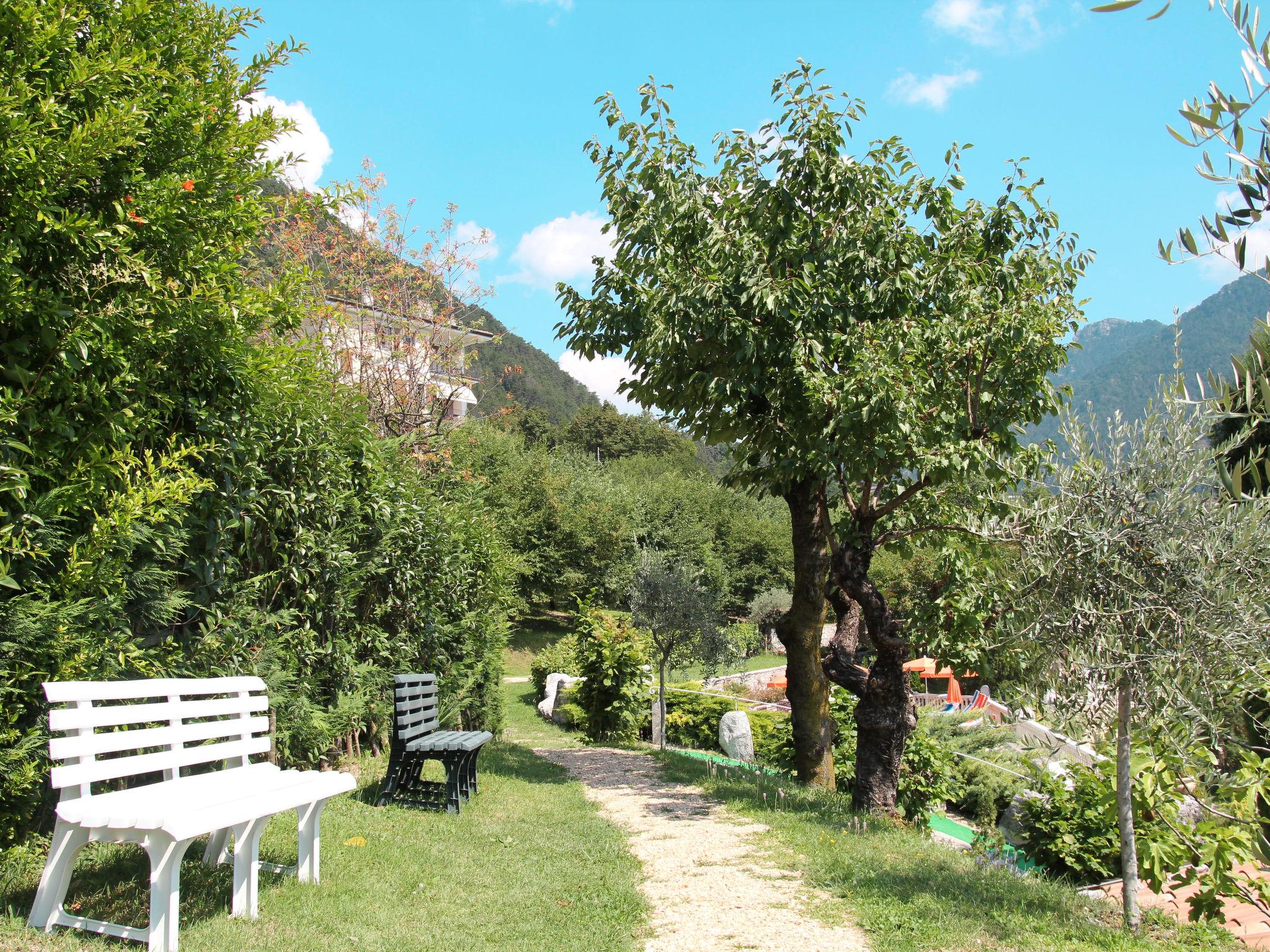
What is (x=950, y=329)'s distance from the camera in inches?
316

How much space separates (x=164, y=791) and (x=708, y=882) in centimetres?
320

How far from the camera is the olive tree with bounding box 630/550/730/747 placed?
15.2 m

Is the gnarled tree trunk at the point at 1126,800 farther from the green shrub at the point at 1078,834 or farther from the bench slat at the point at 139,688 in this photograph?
the bench slat at the point at 139,688

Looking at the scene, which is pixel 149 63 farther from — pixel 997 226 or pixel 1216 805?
pixel 997 226

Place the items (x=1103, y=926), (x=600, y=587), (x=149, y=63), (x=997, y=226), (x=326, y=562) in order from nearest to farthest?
1. (x=149, y=63)
2. (x=1103, y=926)
3. (x=326, y=562)
4. (x=997, y=226)
5. (x=600, y=587)

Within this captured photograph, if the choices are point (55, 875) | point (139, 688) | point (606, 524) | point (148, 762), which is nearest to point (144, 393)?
point (139, 688)

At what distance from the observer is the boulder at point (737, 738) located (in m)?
14.5

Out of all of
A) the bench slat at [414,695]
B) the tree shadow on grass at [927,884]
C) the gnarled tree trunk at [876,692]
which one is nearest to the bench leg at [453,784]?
the bench slat at [414,695]

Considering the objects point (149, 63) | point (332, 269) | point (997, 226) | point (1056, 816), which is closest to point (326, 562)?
point (149, 63)

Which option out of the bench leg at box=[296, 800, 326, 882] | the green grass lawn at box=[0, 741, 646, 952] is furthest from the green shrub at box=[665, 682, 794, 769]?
the bench leg at box=[296, 800, 326, 882]

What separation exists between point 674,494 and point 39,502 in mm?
46496

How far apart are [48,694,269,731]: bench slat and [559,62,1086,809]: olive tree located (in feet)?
16.4

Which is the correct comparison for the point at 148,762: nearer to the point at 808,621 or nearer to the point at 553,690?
the point at 808,621

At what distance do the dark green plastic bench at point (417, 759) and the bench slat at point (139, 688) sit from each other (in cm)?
184
